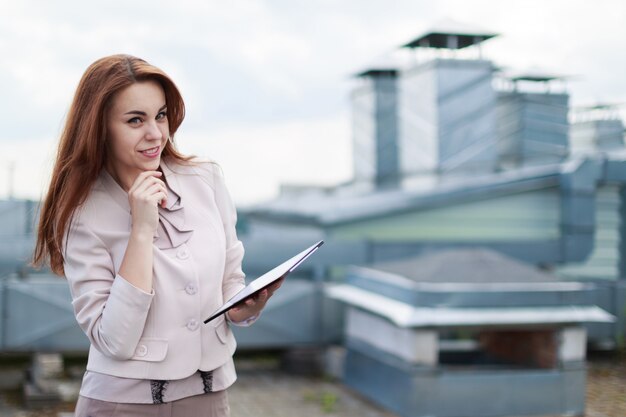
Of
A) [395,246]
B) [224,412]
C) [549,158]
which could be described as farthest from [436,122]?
[224,412]

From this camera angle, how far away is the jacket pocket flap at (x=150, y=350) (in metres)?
2.34

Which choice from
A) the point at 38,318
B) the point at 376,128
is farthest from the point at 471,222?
the point at 38,318

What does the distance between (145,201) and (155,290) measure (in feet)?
0.81

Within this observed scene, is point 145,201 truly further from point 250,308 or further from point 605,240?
point 605,240

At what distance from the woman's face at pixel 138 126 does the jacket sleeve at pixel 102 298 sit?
0.77 feet

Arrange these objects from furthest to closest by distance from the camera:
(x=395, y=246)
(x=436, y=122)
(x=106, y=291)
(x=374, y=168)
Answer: (x=374, y=168) → (x=436, y=122) → (x=395, y=246) → (x=106, y=291)

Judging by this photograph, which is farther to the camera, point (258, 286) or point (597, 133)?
point (597, 133)

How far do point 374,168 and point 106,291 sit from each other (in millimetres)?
15498

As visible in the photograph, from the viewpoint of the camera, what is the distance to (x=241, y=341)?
10.8 metres

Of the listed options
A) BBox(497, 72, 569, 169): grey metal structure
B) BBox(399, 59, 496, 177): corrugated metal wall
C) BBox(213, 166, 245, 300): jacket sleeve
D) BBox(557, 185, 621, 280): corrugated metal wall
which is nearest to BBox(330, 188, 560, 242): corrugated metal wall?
BBox(557, 185, 621, 280): corrugated metal wall

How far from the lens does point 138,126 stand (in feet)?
7.98

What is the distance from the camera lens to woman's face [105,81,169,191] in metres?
2.40

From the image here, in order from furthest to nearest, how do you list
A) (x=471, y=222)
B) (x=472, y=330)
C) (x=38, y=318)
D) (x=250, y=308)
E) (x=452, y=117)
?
(x=452, y=117)
(x=471, y=222)
(x=38, y=318)
(x=472, y=330)
(x=250, y=308)

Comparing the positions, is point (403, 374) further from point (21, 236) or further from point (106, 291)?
point (106, 291)
